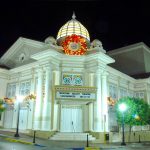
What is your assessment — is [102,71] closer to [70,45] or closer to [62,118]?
[70,45]

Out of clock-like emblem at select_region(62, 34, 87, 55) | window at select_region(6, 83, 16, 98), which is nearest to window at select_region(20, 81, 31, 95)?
window at select_region(6, 83, 16, 98)

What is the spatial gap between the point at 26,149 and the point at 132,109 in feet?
66.3

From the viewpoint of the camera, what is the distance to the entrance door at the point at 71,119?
30.5 meters

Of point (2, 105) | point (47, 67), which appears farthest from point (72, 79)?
point (2, 105)

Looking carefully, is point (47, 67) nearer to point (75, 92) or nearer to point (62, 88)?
point (62, 88)

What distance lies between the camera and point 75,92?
29.5 meters

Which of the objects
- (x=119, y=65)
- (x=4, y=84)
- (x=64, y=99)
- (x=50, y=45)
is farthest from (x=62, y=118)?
(x=119, y=65)

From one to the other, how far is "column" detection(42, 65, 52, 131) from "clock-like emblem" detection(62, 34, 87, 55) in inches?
148

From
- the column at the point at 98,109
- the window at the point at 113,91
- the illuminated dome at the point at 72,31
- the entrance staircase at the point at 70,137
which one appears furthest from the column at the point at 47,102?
the window at the point at 113,91

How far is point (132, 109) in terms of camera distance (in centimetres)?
3416

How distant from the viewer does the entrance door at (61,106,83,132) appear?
30.5 metres

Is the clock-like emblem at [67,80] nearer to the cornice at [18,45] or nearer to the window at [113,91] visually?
the cornice at [18,45]

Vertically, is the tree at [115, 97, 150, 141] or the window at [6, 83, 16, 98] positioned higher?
the window at [6, 83, 16, 98]

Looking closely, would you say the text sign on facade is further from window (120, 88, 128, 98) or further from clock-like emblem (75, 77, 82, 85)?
window (120, 88, 128, 98)
